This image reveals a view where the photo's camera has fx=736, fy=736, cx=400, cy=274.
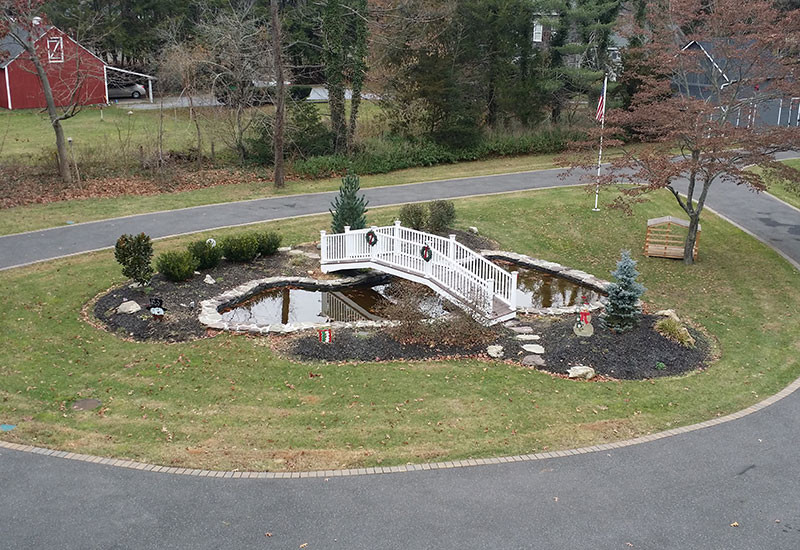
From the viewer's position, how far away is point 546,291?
19781 mm

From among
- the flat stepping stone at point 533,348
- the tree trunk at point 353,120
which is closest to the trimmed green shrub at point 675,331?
the flat stepping stone at point 533,348

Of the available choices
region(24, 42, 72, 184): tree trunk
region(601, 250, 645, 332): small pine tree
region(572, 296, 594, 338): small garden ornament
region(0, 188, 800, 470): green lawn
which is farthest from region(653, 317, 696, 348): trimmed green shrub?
region(24, 42, 72, 184): tree trunk

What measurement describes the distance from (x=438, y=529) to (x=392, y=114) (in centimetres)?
Result: 2816

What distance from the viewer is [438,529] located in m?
9.38

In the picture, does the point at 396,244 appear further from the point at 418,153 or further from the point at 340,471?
the point at 418,153

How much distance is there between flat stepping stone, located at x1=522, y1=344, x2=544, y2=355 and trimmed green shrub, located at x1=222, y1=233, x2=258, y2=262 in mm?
8866

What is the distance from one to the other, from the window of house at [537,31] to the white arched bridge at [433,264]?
22988 millimetres

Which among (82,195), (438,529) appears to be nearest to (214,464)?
(438,529)

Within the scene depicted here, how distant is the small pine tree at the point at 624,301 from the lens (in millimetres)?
15453

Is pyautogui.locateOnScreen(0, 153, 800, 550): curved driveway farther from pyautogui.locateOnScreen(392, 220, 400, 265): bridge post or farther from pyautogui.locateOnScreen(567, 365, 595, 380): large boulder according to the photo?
pyautogui.locateOnScreen(392, 220, 400, 265): bridge post

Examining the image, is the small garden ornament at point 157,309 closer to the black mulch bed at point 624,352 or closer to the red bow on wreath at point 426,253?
the red bow on wreath at point 426,253

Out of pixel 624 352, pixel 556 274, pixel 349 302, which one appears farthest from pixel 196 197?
pixel 624 352

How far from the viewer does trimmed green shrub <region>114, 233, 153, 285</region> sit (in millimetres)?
17406

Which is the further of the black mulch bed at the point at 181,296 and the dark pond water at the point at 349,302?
the dark pond water at the point at 349,302
